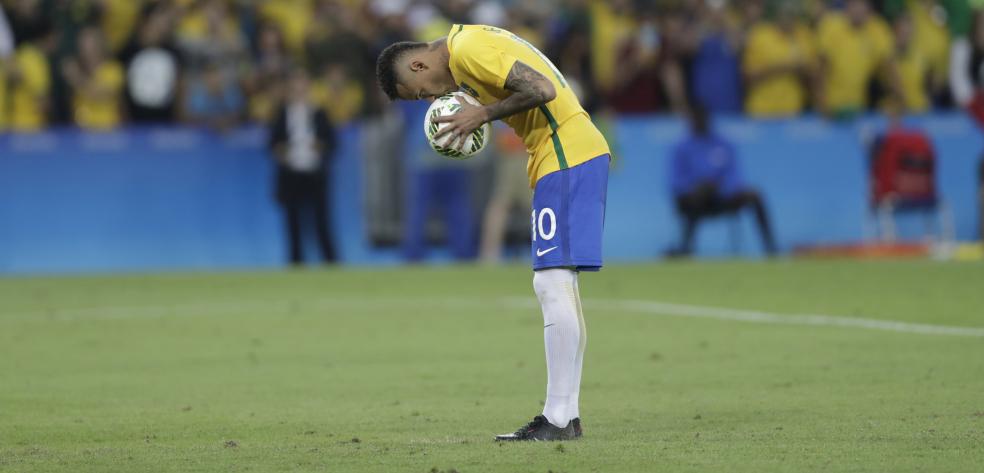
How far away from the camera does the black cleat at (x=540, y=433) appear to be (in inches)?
313

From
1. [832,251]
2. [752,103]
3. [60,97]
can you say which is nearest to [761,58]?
[752,103]

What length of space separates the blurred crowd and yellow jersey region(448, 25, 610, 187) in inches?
569

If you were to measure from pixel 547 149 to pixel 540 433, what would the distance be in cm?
137

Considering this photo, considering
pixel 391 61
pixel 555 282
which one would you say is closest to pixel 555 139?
pixel 555 282

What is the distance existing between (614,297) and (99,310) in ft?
17.2

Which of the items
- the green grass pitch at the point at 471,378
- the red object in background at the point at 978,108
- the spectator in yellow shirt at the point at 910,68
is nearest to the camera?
the green grass pitch at the point at 471,378

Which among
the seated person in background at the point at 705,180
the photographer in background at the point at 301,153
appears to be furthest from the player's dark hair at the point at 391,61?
the seated person in background at the point at 705,180

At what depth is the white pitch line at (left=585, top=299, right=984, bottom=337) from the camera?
13.5m

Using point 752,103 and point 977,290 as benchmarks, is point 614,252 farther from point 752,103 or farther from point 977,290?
point 977,290

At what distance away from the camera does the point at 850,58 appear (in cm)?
2453

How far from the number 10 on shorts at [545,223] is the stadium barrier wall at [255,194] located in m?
15.5

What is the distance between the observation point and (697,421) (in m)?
8.67

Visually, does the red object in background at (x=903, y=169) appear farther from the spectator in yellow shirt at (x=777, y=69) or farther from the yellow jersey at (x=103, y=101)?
the yellow jersey at (x=103, y=101)

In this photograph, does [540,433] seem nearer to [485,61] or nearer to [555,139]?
[555,139]
